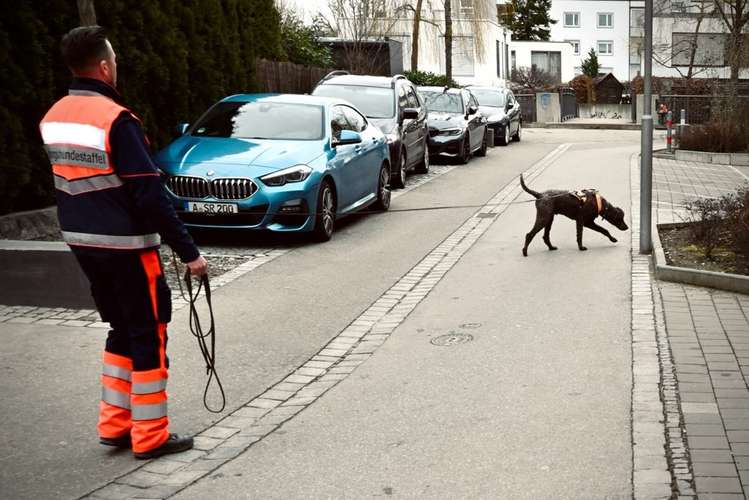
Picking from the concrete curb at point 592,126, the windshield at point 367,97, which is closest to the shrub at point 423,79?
the concrete curb at point 592,126

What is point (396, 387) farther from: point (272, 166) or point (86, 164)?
point (272, 166)

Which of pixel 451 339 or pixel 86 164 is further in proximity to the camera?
pixel 451 339

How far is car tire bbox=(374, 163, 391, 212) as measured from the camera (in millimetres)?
15709

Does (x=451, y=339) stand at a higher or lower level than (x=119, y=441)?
lower

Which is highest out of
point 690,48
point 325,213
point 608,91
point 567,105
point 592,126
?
point 690,48

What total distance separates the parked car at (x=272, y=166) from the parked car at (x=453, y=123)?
9235mm

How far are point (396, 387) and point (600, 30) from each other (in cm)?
8768

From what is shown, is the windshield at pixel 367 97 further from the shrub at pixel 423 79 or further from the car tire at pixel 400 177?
the shrub at pixel 423 79

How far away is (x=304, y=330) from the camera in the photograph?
8.59m

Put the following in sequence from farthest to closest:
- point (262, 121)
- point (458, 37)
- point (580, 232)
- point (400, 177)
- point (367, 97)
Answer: point (458, 37) < point (367, 97) < point (400, 177) < point (262, 121) < point (580, 232)

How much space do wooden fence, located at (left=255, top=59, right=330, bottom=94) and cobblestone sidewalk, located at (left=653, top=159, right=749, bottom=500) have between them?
44.1 ft

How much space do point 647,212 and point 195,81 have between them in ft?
28.2

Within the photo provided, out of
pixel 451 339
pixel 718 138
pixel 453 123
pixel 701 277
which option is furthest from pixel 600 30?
pixel 451 339

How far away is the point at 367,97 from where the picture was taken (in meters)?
19.7
